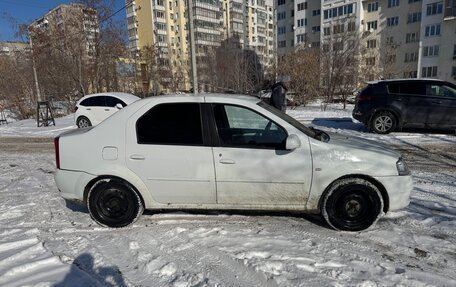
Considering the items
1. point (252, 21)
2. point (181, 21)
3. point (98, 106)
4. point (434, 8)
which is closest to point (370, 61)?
point (434, 8)

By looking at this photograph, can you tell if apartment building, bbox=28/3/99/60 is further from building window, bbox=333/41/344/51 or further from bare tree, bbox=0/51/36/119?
building window, bbox=333/41/344/51

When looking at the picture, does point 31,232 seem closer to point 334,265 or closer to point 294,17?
point 334,265

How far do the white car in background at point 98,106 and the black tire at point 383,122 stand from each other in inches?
350

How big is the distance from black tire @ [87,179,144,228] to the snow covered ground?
151 mm

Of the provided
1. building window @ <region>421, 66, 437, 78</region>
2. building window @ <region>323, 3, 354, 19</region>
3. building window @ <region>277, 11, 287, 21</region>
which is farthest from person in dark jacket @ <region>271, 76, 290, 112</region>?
building window @ <region>277, 11, 287, 21</region>

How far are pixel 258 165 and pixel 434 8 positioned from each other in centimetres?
4750

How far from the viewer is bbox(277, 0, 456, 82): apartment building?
36969 mm

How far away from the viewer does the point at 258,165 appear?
11.5 ft

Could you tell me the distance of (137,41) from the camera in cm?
6644

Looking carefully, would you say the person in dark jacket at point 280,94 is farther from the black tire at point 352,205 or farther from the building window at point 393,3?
the building window at point 393,3

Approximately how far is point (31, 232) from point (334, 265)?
358 cm

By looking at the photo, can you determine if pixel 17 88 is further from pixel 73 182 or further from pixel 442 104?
pixel 442 104

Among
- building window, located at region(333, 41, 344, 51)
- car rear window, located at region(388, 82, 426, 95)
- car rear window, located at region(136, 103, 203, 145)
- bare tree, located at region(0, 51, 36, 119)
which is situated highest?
building window, located at region(333, 41, 344, 51)

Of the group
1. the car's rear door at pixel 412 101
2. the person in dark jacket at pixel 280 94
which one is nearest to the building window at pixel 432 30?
the car's rear door at pixel 412 101
